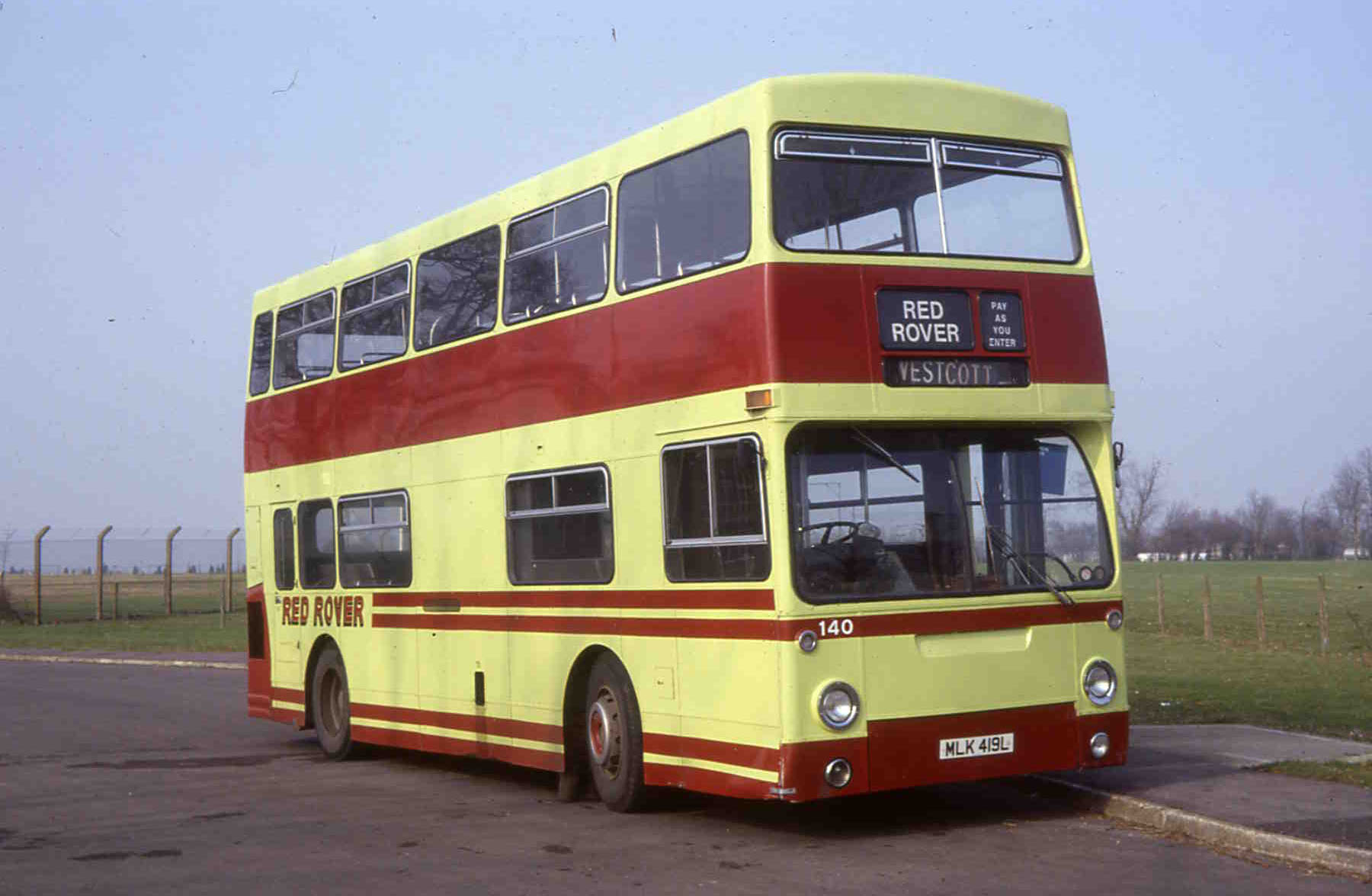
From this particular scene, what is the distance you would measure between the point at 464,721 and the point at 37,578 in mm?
38259

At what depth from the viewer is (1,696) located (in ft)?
83.9

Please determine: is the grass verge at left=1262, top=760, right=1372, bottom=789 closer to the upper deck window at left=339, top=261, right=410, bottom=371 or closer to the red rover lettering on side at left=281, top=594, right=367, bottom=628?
the upper deck window at left=339, top=261, right=410, bottom=371

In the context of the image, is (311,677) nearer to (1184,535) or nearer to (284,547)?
(284,547)

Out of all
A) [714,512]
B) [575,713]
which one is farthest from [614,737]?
[714,512]

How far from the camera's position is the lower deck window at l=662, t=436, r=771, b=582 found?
10820 mm

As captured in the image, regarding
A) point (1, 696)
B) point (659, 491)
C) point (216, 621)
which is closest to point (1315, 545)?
point (216, 621)

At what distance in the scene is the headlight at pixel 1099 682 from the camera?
11.4m

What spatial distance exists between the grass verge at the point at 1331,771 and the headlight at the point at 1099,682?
69.8 inches

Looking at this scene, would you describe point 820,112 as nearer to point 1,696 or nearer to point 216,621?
point 1,696

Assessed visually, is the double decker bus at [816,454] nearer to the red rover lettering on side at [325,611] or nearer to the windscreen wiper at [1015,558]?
the windscreen wiper at [1015,558]

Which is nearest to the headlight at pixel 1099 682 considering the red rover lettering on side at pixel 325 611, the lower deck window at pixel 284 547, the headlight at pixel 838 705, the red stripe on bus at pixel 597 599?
the headlight at pixel 838 705

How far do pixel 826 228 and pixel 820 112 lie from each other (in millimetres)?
750

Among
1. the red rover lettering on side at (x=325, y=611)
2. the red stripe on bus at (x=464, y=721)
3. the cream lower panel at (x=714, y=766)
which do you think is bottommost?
the cream lower panel at (x=714, y=766)

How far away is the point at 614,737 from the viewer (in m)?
12.5
